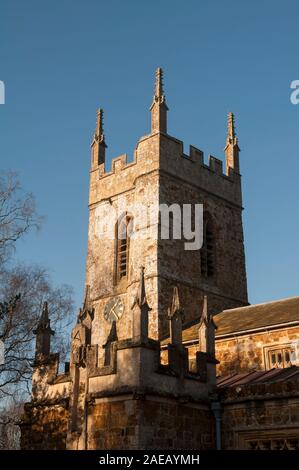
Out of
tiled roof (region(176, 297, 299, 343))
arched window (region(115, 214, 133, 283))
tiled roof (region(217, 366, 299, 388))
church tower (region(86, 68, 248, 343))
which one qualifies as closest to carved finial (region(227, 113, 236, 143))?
church tower (region(86, 68, 248, 343))

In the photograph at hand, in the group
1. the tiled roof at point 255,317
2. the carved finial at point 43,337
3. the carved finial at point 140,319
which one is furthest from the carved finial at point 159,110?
the carved finial at point 140,319

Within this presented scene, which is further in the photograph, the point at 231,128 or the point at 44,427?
the point at 231,128

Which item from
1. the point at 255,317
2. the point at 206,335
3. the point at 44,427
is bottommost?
the point at 44,427

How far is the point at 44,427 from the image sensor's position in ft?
55.4

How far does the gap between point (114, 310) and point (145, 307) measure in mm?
12842

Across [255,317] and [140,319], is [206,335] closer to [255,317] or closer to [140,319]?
[140,319]

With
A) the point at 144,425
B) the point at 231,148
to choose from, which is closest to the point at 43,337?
the point at 144,425

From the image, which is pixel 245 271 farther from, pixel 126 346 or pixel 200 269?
pixel 126 346

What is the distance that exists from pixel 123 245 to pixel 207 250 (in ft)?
12.8

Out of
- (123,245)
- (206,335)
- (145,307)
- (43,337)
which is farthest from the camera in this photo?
(123,245)

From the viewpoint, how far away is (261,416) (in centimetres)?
1539

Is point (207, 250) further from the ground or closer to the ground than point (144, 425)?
further from the ground

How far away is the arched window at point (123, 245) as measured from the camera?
2886 cm

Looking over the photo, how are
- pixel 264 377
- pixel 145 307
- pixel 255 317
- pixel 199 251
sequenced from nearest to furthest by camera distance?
pixel 145 307 < pixel 264 377 < pixel 255 317 < pixel 199 251
